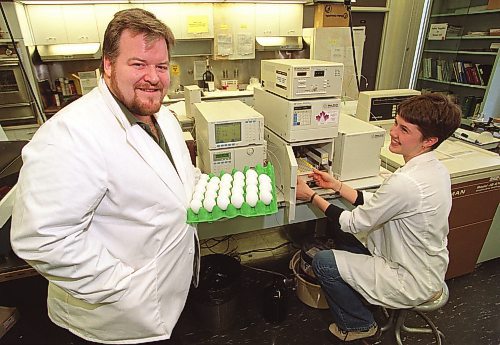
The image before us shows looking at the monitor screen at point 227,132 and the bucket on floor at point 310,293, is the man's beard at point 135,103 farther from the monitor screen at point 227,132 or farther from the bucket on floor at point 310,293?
the bucket on floor at point 310,293

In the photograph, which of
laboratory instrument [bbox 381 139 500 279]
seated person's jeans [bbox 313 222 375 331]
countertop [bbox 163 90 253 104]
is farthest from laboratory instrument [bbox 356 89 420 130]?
countertop [bbox 163 90 253 104]

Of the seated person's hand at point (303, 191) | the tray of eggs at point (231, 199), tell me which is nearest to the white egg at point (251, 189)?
the tray of eggs at point (231, 199)

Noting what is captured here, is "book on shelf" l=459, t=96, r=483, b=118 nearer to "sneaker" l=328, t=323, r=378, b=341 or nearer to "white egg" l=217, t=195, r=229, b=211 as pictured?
"sneaker" l=328, t=323, r=378, b=341

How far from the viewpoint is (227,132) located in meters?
1.53

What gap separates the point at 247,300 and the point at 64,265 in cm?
143

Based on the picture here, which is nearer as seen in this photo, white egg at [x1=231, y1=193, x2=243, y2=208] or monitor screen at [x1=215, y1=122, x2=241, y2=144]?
white egg at [x1=231, y1=193, x2=243, y2=208]

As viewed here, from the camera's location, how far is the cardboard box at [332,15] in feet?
12.5

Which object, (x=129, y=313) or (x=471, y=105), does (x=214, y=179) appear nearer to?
(x=129, y=313)

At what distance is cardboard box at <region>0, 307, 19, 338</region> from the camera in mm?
1775

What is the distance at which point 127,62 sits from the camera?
93 centimetres

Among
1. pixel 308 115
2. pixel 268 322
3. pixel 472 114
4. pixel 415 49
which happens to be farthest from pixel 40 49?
pixel 472 114

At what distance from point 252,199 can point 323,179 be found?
59 cm

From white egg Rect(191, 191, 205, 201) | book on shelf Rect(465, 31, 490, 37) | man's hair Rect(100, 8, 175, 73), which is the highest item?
man's hair Rect(100, 8, 175, 73)

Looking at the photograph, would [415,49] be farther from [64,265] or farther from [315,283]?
[64,265]
